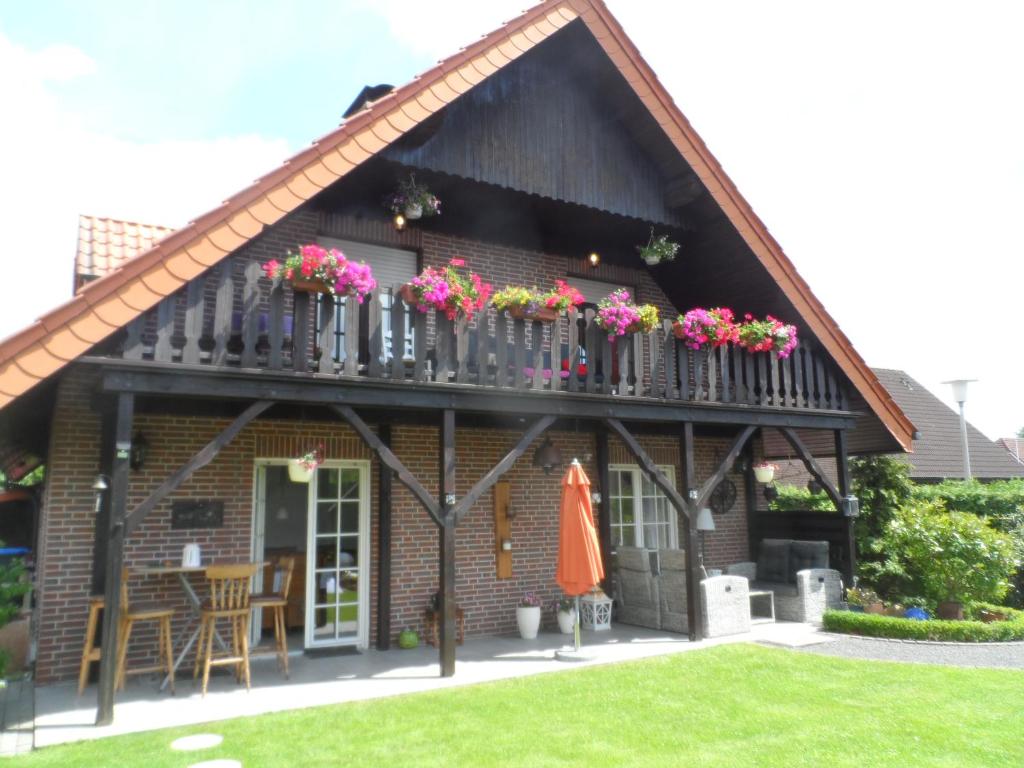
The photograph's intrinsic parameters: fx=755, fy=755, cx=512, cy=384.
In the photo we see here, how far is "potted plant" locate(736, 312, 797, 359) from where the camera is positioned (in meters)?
9.31

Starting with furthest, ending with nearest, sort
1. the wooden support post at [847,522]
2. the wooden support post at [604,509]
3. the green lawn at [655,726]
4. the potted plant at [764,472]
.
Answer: the potted plant at [764,472], the wooden support post at [604,509], the wooden support post at [847,522], the green lawn at [655,726]

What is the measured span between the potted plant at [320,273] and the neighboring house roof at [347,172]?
0.38 meters

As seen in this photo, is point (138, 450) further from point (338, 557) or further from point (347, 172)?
point (347, 172)

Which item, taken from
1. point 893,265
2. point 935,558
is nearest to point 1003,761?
point 935,558

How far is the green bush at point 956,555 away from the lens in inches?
364

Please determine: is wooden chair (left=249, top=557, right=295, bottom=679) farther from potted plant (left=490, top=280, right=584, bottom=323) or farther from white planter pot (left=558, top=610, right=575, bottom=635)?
white planter pot (left=558, top=610, right=575, bottom=635)

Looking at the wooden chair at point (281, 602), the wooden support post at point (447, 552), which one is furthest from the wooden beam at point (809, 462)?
the wooden chair at point (281, 602)

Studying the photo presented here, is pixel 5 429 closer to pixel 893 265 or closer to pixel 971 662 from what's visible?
pixel 971 662

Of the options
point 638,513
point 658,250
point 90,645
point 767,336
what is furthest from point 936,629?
point 90,645

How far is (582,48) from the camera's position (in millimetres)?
9008

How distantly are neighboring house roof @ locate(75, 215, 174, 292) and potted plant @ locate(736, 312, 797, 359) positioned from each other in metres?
6.66

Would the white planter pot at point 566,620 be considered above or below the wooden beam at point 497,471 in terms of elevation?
below

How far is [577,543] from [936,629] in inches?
169

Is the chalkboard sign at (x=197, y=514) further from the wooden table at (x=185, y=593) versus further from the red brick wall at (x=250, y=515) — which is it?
the wooden table at (x=185, y=593)
